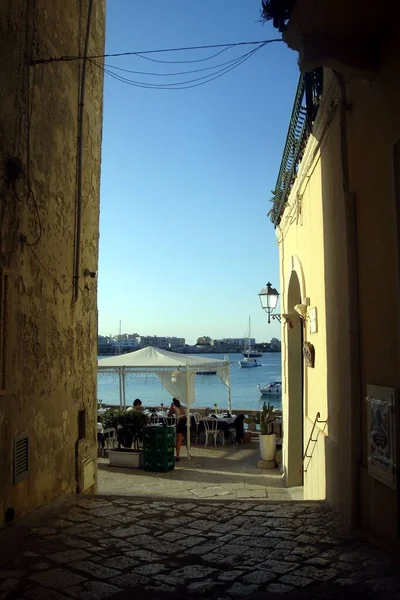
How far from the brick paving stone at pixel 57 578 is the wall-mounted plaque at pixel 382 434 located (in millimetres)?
2196

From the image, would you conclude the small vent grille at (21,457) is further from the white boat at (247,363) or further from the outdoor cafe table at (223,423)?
the white boat at (247,363)

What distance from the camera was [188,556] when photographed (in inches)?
169

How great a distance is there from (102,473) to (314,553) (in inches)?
316

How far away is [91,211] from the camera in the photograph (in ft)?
28.0

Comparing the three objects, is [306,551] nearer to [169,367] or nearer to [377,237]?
[377,237]

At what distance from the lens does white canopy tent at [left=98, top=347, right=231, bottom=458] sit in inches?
576

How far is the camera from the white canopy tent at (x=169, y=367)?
48.0 feet

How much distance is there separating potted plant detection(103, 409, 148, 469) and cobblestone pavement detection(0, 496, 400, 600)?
254 inches

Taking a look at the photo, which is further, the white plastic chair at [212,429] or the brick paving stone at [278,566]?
the white plastic chair at [212,429]

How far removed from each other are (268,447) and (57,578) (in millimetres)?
9645

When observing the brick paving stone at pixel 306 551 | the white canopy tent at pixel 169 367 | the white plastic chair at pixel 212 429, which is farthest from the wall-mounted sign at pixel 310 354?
the white plastic chair at pixel 212 429

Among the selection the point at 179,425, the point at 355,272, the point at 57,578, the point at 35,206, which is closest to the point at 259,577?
the point at 57,578

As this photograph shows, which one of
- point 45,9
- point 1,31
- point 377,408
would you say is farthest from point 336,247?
point 45,9

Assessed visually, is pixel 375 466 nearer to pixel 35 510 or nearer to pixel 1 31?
pixel 35 510
